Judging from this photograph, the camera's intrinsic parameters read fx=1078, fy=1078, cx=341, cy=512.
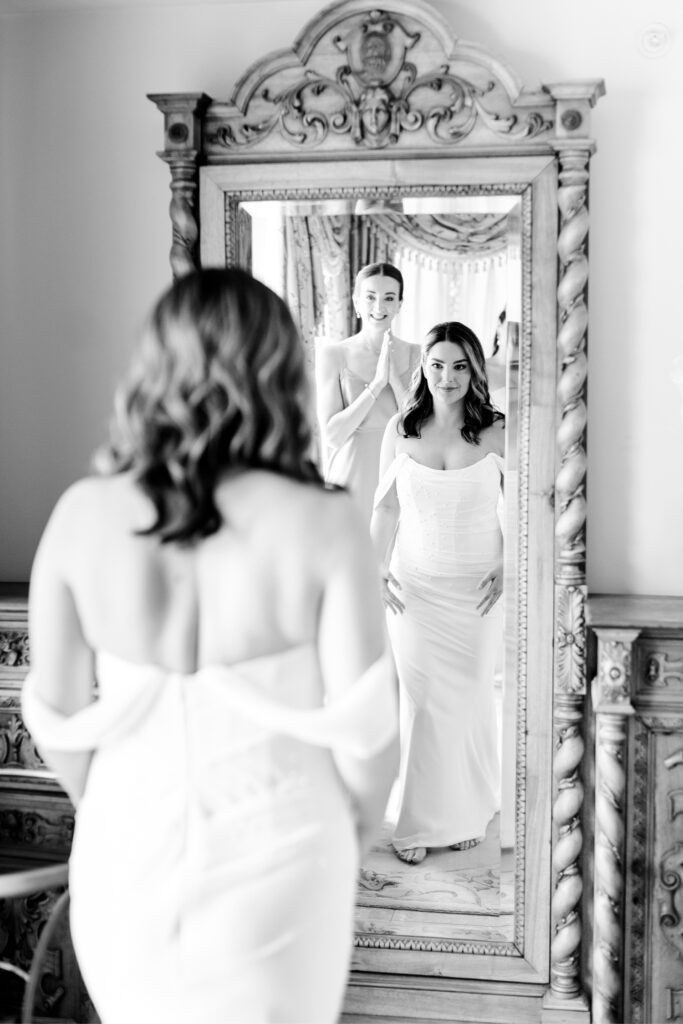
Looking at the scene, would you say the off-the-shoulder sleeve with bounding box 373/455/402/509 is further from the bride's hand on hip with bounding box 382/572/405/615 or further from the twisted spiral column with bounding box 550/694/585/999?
the twisted spiral column with bounding box 550/694/585/999

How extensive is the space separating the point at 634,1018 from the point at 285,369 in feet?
6.05

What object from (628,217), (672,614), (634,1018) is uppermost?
(628,217)

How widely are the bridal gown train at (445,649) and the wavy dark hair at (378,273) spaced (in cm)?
41

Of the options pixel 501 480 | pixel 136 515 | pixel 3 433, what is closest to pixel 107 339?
pixel 3 433

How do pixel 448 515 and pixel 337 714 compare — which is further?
pixel 448 515

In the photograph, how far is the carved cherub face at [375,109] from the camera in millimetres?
2461

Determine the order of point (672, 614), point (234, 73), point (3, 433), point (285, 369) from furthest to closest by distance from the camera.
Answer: point (3, 433), point (234, 73), point (672, 614), point (285, 369)

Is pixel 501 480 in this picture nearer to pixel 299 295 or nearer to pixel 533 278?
pixel 533 278

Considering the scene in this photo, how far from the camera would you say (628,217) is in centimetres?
260

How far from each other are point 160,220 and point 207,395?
5.12ft

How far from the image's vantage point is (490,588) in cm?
254

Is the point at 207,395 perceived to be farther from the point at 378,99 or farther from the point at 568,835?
the point at 568,835

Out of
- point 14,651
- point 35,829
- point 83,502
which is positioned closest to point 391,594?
point 14,651

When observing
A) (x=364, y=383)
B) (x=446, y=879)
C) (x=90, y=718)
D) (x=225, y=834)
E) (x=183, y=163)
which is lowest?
(x=446, y=879)
